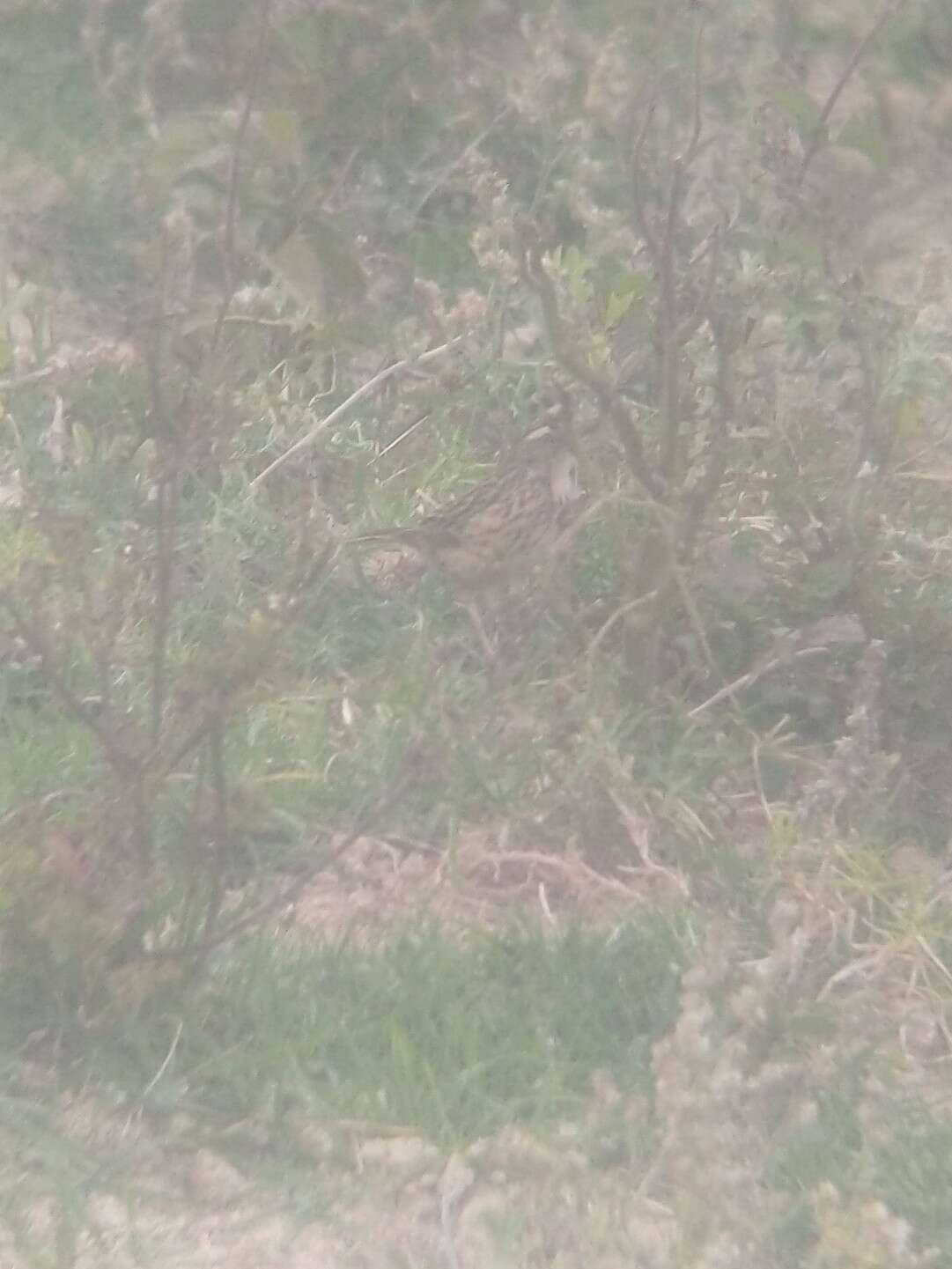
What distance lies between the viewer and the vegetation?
2.32m

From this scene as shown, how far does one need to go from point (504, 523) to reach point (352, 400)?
1.55 feet

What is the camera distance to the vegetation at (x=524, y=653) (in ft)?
7.63

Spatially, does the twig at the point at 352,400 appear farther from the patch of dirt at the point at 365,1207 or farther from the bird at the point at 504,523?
the patch of dirt at the point at 365,1207

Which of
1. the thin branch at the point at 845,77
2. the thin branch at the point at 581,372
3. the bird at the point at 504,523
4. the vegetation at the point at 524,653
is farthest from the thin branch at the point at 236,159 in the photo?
the bird at the point at 504,523

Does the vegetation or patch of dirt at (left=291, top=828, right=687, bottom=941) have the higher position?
the vegetation

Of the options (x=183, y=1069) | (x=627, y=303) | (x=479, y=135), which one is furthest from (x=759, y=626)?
(x=479, y=135)

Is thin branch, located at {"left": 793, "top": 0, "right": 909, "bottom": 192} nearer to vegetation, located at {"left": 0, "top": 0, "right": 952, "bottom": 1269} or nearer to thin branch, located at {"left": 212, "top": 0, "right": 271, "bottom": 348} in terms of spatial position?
vegetation, located at {"left": 0, "top": 0, "right": 952, "bottom": 1269}

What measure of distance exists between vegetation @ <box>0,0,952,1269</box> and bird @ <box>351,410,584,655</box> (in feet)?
0.23

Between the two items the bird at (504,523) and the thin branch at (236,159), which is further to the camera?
the bird at (504,523)

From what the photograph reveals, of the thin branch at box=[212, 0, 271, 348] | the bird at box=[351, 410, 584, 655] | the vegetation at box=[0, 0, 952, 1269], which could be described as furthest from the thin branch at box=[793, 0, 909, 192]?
the thin branch at box=[212, 0, 271, 348]

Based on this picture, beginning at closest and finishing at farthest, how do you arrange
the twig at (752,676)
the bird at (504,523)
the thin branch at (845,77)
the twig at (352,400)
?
the thin branch at (845,77) < the twig at (752,676) < the bird at (504,523) < the twig at (352,400)

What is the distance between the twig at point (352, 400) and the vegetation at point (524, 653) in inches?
1.1

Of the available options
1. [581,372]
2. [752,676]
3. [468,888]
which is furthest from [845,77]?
[468,888]

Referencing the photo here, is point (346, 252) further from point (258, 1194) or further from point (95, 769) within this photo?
point (258, 1194)
